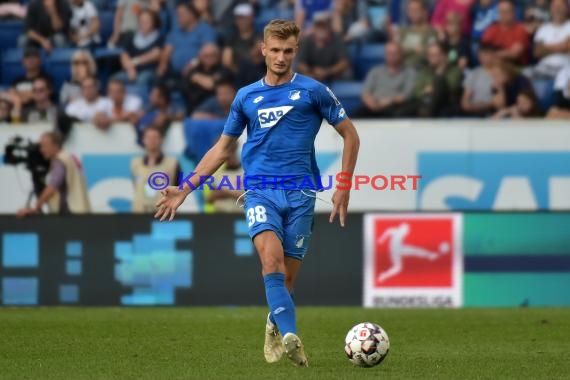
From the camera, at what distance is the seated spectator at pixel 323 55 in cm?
1783

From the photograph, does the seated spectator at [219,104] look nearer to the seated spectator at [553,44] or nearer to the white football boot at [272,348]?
the seated spectator at [553,44]

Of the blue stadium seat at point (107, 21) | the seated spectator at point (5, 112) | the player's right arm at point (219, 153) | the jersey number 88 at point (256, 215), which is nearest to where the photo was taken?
the jersey number 88 at point (256, 215)

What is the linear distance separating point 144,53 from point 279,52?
35.0 ft

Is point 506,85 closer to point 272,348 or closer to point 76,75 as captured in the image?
point 76,75

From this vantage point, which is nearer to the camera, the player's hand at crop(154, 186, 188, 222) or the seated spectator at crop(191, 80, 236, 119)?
the player's hand at crop(154, 186, 188, 222)

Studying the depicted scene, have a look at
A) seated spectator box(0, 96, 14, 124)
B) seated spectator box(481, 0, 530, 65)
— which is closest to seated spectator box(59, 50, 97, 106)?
seated spectator box(0, 96, 14, 124)

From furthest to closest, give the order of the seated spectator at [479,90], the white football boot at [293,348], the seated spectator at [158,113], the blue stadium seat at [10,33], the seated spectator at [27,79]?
the blue stadium seat at [10,33], the seated spectator at [27,79], the seated spectator at [479,90], the seated spectator at [158,113], the white football boot at [293,348]

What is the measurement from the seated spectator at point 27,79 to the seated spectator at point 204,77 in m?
2.20

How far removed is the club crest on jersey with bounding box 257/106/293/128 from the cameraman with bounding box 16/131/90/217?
8402 mm

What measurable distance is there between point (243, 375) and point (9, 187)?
9558mm

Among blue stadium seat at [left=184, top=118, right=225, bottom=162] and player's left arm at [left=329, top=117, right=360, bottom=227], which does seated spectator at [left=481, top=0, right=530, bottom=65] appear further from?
player's left arm at [left=329, top=117, right=360, bottom=227]

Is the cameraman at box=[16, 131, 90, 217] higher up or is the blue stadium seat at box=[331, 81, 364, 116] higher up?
the blue stadium seat at box=[331, 81, 364, 116]

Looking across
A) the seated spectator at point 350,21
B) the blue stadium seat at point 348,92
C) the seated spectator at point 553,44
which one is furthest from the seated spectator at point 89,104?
the seated spectator at point 553,44

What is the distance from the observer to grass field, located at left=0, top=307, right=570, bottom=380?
8.08m
